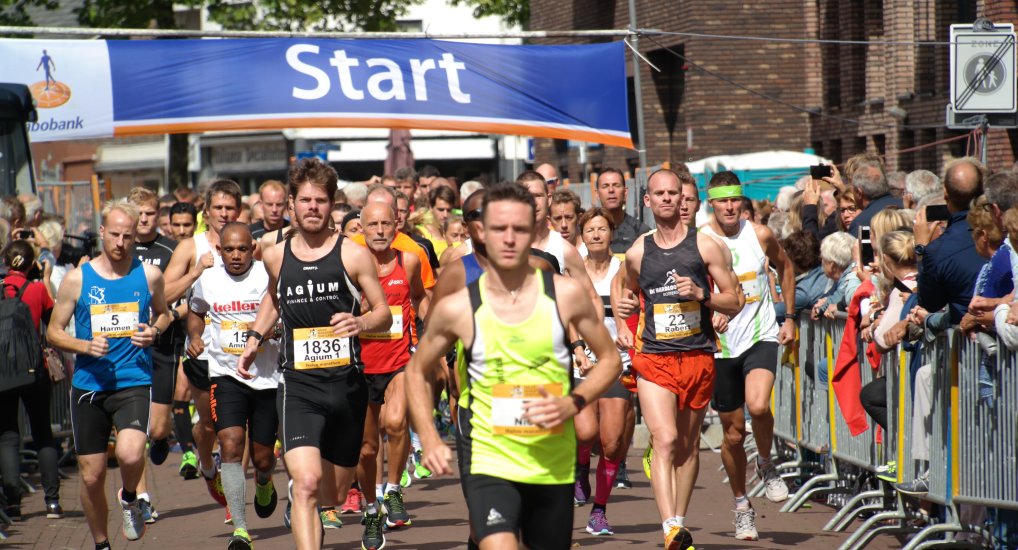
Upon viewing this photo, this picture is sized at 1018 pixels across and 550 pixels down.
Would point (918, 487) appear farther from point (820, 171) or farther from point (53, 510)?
point (53, 510)

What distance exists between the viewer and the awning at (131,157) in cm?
5497

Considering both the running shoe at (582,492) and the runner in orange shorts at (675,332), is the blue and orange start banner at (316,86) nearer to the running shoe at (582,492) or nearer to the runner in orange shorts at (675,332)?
the running shoe at (582,492)

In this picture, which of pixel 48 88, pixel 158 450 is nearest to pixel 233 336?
pixel 158 450

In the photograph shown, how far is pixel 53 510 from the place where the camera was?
1152 cm

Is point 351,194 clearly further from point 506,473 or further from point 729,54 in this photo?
point 729,54

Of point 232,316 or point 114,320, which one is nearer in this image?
point 114,320

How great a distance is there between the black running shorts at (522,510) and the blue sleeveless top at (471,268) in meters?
1.72

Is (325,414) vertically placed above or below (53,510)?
above

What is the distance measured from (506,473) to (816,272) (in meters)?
6.86

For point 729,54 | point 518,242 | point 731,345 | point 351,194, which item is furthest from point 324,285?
point 729,54

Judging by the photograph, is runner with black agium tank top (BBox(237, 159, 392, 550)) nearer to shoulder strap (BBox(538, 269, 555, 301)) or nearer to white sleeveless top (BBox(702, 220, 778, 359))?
shoulder strap (BBox(538, 269, 555, 301))

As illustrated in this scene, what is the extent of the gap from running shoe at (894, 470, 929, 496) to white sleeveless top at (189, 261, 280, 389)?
369 centimetres

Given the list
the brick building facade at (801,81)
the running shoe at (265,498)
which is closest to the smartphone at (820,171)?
the running shoe at (265,498)

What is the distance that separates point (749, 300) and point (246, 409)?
3.21 m
